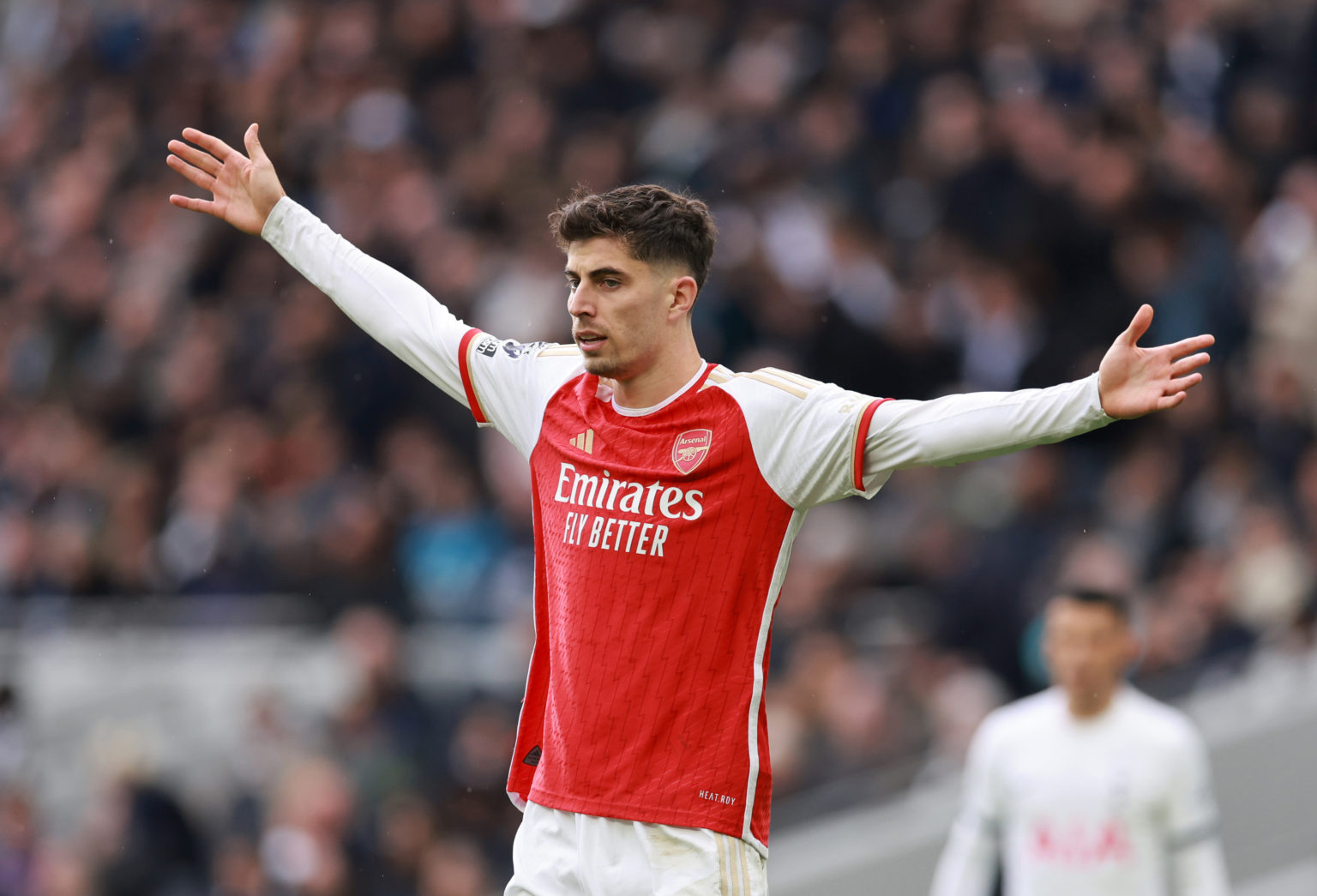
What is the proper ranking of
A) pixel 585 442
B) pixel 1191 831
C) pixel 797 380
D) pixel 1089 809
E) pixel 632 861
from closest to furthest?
pixel 632 861
pixel 797 380
pixel 585 442
pixel 1191 831
pixel 1089 809

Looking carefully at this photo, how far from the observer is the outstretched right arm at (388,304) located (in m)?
4.95

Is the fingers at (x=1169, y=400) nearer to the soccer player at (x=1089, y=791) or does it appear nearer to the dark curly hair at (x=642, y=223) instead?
the dark curly hair at (x=642, y=223)

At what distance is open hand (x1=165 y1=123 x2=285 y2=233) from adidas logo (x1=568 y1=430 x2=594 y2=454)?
1102mm

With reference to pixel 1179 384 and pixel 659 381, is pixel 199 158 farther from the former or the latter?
pixel 1179 384

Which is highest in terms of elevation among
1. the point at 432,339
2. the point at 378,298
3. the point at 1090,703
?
the point at 378,298

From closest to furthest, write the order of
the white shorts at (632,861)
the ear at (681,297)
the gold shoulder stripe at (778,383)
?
1. the white shorts at (632,861)
2. the gold shoulder stripe at (778,383)
3. the ear at (681,297)

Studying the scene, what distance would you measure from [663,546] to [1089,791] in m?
3.04

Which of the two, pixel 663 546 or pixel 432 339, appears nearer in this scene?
pixel 663 546

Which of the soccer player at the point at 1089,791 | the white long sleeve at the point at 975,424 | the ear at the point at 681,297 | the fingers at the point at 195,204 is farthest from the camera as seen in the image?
the soccer player at the point at 1089,791

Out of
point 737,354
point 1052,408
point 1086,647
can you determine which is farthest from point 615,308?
point 737,354

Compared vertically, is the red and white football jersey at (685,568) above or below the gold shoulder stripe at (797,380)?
below

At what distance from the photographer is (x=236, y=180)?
17.0 feet

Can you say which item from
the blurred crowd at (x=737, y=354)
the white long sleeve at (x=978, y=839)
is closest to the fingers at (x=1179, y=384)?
the white long sleeve at (x=978, y=839)

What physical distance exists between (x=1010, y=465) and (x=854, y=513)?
0.90 m
